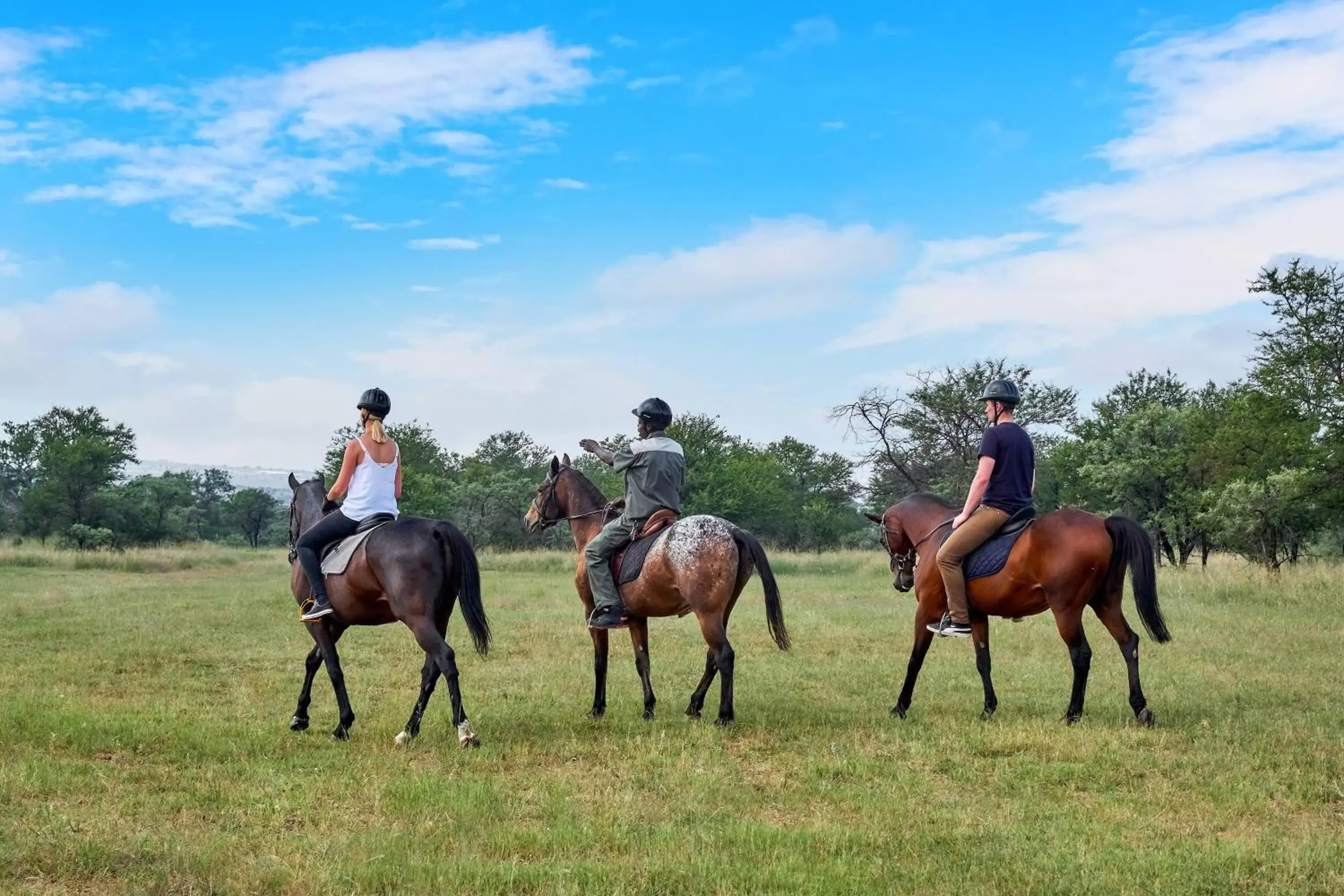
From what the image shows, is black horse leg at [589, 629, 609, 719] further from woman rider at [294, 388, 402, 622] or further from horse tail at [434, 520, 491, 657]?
woman rider at [294, 388, 402, 622]

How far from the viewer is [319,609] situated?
28.4ft

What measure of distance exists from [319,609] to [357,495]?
3.28 ft

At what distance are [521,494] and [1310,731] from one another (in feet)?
177

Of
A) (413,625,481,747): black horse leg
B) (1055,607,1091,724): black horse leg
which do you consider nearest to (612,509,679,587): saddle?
(413,625,481,747): black horse leg

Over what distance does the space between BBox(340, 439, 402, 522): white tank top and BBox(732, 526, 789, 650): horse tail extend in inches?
120

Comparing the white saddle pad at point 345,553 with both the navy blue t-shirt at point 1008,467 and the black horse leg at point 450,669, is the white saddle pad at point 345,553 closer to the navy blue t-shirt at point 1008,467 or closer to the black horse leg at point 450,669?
the black horse leg at point 450,669

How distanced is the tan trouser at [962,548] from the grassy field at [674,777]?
103 cm

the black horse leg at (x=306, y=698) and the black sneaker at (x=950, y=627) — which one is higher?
the black sneaker at (x=950, y=627)

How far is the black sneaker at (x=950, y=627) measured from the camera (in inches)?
363

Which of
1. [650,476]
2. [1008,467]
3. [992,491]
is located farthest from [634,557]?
[1008,467]

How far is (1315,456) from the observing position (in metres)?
23.2

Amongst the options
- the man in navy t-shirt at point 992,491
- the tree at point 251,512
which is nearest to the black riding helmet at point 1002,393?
the man in navy t-shirt at point 992,491

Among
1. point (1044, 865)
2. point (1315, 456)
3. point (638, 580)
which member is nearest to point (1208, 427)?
point (1315, 456)

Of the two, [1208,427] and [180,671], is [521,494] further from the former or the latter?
[180,671]
